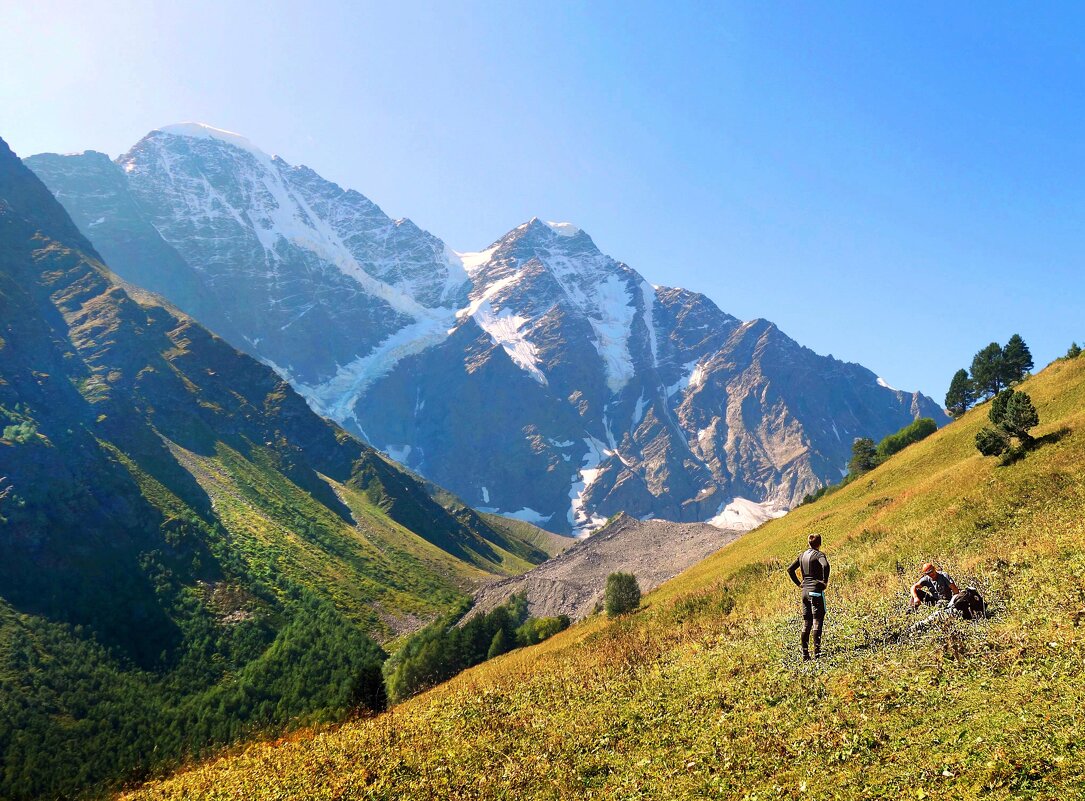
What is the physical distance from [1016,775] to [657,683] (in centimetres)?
1057

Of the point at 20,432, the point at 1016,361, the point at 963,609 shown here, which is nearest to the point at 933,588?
the point at 963,609

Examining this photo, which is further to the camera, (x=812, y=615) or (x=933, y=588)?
(x=933, y=588)

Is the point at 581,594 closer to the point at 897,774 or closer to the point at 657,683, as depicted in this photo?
the point at 657,683

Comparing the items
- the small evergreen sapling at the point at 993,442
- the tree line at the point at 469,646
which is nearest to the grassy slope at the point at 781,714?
the small evergreen sapling at the point at 993,442

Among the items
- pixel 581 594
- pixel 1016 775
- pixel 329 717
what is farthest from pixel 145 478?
pixel 1016 775

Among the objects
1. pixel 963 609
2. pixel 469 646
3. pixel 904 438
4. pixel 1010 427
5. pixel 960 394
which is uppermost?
pixel 960 394

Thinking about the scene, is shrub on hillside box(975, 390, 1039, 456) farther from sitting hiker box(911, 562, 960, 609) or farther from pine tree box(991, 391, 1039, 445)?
sitting hiker box(911, 562, 960, 609)

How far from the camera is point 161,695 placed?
9856 cm

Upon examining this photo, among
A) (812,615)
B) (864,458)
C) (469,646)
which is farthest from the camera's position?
(864,458)

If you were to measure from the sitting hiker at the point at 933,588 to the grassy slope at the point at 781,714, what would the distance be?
2.95 ft

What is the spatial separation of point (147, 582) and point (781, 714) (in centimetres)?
14163

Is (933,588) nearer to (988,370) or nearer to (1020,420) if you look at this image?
(1020,420)

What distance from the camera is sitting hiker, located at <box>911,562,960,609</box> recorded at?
724 inches

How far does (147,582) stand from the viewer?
404 ft
